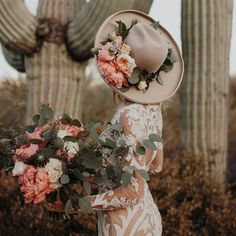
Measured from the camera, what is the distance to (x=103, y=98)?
1070 cm

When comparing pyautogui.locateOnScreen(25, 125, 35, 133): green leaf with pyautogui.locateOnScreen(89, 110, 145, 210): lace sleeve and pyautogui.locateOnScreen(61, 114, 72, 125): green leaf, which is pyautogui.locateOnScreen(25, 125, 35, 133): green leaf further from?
pyautogui.locateOnScreen(89, 110, 145, 210): lace sleeve

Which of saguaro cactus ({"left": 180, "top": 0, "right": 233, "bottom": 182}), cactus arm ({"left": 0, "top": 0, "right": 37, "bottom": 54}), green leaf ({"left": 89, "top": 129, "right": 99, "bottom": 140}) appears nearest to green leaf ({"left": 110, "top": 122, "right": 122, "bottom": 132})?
green leaf ({"left": 89, "top": 129, "right": 99, "bottom": 140})

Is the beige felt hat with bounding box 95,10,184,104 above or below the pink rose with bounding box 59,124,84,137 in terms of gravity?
above

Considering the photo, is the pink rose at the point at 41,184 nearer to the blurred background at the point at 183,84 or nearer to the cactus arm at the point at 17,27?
the blurred background at the point at 183,84

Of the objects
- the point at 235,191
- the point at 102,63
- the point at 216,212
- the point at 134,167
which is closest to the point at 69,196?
the point at 134,167

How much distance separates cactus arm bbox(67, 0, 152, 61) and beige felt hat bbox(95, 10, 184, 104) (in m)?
1.76

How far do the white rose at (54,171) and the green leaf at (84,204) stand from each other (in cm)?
15

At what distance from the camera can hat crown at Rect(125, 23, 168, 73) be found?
9.94ft

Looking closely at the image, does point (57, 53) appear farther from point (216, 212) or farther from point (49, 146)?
point (49, 146)

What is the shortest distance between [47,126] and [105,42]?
555 mm

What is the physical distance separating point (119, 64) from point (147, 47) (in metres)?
0.18

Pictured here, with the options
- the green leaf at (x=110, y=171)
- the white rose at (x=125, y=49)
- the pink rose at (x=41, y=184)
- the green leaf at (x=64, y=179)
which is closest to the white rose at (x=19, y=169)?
the pink rose at (x=41, y=184)

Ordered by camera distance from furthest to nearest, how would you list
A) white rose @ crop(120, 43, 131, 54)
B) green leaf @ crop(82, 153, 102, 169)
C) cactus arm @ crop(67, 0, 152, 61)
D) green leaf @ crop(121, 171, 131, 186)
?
cactus arm @ crop(67, 0, 152, 61), white rose @ crop(120, 43, 131, 54), green leaf @ crop(82, 153, 102, 169), green leaf @ crop(121, 171, 131, 186)

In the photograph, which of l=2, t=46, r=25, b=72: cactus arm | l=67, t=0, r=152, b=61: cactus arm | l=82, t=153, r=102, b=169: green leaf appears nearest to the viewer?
l=82, t=153, r=102, b=169: green leaf
